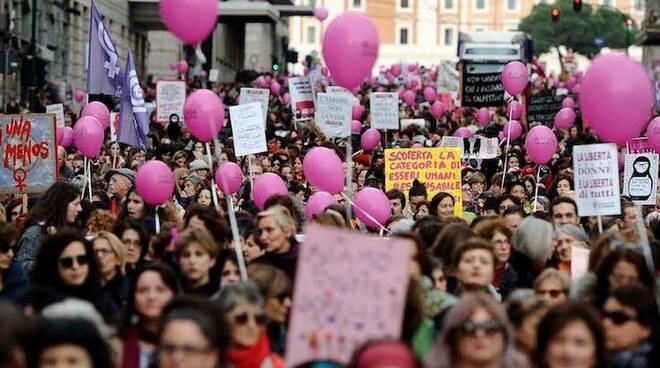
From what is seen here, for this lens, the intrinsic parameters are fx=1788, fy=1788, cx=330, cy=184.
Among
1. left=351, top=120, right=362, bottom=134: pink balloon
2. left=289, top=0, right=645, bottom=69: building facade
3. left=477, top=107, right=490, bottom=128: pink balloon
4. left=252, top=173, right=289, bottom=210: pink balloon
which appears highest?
left=289, top=0, right=645, bottom=69: building facade

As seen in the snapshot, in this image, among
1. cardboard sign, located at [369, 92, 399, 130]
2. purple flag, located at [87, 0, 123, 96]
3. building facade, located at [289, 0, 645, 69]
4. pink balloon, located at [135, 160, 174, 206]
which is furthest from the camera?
building facade, located at [289, 0, 645, 69]

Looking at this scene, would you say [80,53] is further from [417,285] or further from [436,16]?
[436,16]

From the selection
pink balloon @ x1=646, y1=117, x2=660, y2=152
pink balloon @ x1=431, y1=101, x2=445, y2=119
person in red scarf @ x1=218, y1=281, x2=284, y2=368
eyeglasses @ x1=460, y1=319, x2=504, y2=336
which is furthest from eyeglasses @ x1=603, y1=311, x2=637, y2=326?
pink balloon @ x1=431, y1=101, x2=445, y2=119

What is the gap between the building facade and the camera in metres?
136

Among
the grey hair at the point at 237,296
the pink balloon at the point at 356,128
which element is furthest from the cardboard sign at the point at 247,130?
the grey hair at the point at 237,296

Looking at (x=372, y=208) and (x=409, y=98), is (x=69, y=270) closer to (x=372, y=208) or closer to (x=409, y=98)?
(x=372, y=208)

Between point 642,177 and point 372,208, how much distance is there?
9.43 ft

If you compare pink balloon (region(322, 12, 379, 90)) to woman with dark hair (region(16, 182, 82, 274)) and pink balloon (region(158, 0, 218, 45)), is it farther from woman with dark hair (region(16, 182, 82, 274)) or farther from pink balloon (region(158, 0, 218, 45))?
woman with dark hair (region(16, 182, 82, 274))

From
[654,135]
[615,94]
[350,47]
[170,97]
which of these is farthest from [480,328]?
[170,97]

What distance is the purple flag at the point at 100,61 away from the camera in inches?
706

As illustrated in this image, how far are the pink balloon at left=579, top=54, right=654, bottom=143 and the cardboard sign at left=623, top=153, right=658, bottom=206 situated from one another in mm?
3888

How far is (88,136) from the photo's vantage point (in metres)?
15.4

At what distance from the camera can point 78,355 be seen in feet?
19.7

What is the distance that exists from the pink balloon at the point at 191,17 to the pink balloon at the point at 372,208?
7.32 feet
